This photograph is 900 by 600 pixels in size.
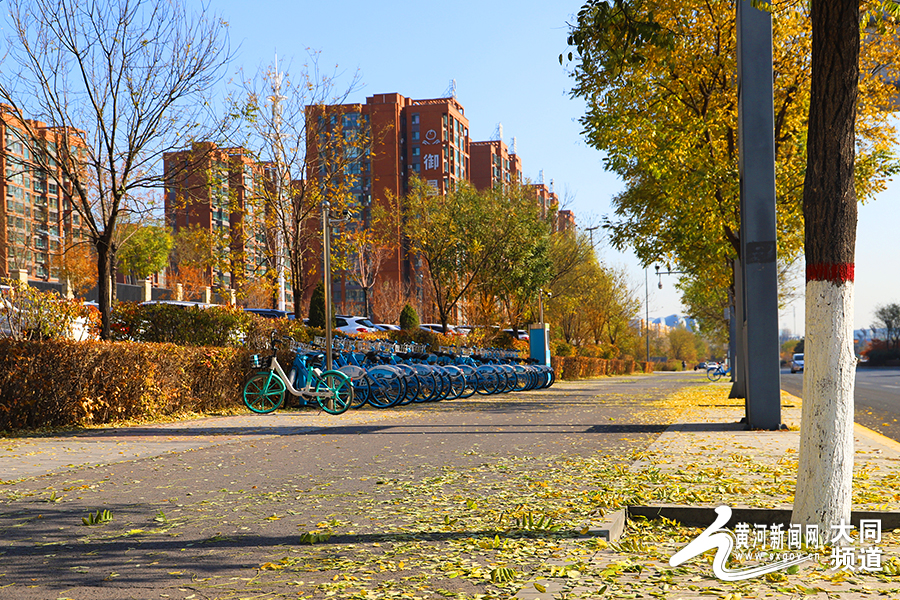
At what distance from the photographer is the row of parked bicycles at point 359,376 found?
1497 centimetres

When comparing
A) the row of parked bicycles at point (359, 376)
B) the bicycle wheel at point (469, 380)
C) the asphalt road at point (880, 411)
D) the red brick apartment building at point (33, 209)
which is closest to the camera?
the asphalt road at point (880, 411)

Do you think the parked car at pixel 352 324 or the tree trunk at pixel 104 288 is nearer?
the tree trunk at pixel 104 288

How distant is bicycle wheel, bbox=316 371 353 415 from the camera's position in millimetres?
15008

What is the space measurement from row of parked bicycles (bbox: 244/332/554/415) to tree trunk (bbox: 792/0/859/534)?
1085 cm

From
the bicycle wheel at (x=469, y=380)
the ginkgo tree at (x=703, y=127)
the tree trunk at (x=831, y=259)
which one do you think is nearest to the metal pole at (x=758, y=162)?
the ginkgo tree at (x=703, y=127)

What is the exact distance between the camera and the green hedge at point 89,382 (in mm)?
11133

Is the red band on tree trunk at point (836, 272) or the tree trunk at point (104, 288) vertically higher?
the tree trunk at point (104, 288)

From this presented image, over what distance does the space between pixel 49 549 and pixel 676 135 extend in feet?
45.3

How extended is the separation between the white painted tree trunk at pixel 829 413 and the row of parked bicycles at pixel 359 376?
10.8 m

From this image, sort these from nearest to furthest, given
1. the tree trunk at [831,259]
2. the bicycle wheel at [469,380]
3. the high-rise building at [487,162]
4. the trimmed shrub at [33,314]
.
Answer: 1. the tree trunk at [831,259]
2. the trimmed shrub at [33,314]
3. the bicycle wheel at [469,380]
4. the high-rise building at [487,162]

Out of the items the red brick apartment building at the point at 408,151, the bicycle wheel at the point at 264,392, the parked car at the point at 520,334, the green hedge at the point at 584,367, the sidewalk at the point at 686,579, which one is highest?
the red brick apartment building at the point at 408,151

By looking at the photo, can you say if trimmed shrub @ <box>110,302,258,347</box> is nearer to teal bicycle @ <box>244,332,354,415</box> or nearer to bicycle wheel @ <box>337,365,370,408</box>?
teal bicycle @ <box>244,332,354,415</box>

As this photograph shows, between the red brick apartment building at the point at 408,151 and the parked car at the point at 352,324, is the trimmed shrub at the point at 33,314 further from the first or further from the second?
the red brick apartment building at the point at 408,151

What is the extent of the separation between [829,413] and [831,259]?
2.92 feet
